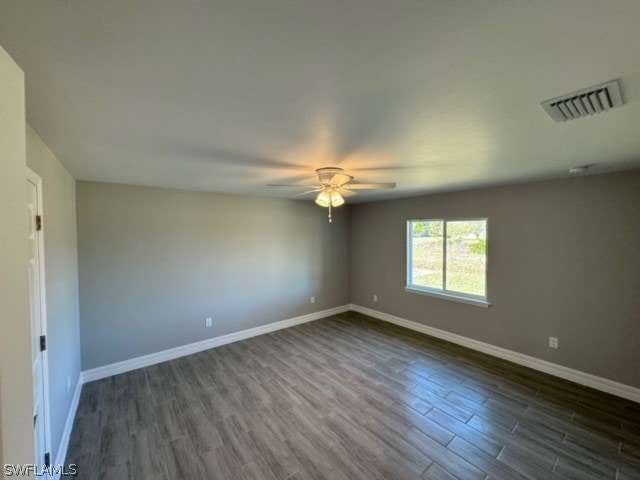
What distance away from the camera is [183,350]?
3.75 m

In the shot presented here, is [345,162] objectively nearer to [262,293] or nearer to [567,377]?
[262,293]

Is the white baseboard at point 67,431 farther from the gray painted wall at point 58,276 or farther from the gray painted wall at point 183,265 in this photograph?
the gray painted wall at point 183,265

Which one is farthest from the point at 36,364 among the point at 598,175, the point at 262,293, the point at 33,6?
the point at 598,175

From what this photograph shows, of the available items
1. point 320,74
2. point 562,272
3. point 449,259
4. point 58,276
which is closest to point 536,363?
point 562,272

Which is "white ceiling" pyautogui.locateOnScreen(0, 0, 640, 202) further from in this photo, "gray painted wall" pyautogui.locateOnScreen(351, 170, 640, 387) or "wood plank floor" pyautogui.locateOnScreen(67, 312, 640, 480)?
"wood plank floor" pyautogui.locateOnScreen(67, 312, 640, 480)

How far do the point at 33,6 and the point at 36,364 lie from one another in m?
1.95

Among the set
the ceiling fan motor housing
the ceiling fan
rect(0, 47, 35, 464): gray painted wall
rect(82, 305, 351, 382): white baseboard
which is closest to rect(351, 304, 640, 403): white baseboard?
rect(82, 305, 351, 382): white baseboard

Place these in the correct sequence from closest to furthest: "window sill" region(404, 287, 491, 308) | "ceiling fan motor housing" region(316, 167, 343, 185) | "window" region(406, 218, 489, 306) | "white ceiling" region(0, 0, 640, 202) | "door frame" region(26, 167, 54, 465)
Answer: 1. "white ceiling" region(0, 0, 640, 202)
2. "door frame" region(26, 167, 54, 465)
3. "ceiling fan motor housing" region(316, 167, 343, 185)
4. "window sill" region(404, 287, 491, 308)
5. "window" region(406, 218, 489, 306)

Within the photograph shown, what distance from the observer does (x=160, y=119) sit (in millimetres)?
1476

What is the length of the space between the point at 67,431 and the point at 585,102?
14.0 feet

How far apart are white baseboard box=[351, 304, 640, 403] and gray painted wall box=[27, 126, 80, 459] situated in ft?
14.8

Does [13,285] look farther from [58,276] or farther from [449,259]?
[449,259]

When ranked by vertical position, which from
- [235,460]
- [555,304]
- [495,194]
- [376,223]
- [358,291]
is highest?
[495,194]

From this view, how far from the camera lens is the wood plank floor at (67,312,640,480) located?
1955 mm
